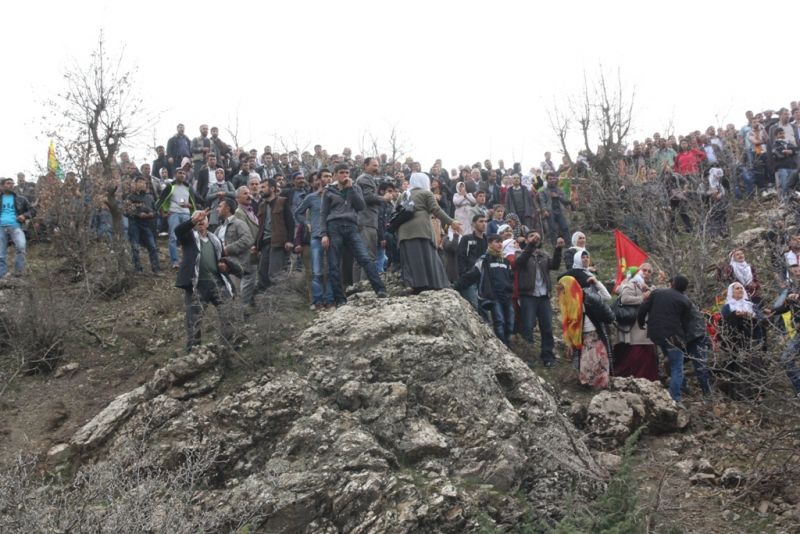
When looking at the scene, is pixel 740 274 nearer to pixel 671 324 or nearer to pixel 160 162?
pixel 671 324

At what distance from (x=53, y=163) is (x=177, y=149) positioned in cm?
Result: 284

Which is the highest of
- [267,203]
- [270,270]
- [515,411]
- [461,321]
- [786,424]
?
[267,203]

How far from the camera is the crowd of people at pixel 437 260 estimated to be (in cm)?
966

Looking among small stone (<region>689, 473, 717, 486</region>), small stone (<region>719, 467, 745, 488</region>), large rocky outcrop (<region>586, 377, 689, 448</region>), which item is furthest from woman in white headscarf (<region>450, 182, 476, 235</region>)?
small stone (<region>719, 467, 745, 488</region>)

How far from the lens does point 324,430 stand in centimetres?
738

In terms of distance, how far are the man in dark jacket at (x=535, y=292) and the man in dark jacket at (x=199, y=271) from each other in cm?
422

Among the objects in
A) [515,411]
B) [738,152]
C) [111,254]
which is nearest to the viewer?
[515,411]

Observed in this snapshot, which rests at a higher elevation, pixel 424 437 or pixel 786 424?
pixel 424 437

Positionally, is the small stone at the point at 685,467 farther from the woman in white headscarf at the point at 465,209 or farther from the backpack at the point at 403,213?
the woman in white headscarf at the point at 465,209

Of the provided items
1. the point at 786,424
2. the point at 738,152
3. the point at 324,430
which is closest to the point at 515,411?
the point at 324,430

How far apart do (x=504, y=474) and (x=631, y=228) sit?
10.8m

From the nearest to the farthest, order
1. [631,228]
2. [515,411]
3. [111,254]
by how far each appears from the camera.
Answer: [515,411]
[111,254]
[631,228]

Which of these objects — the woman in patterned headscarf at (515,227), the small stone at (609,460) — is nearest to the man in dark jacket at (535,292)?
the woman in patterned headscarf at (515,227)

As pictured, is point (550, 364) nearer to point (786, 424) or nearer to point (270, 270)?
point (786, 424)
